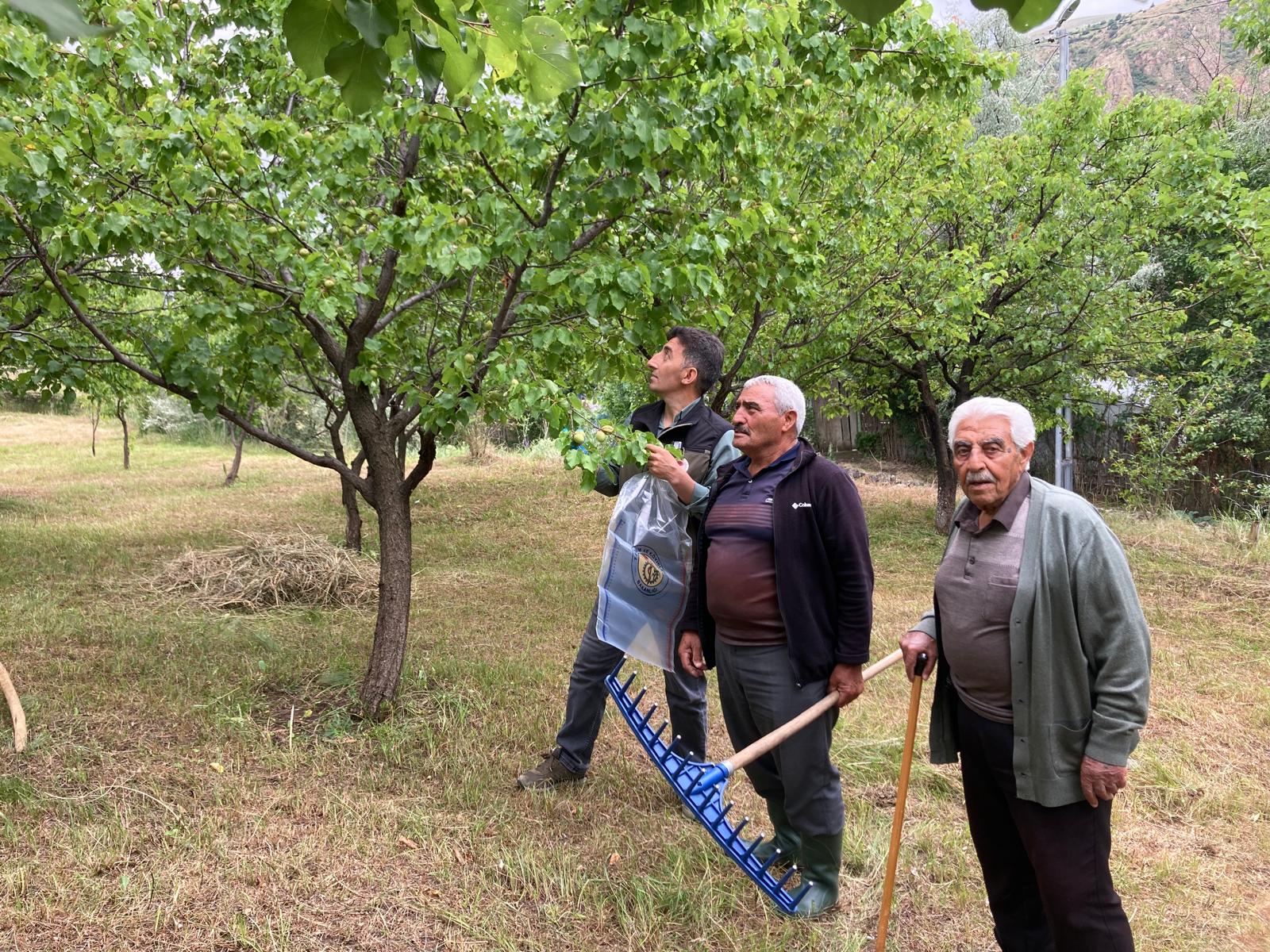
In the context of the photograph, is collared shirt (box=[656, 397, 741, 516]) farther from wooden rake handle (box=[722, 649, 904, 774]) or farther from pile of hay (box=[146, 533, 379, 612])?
pile of hay (box=[146, 533, 379, 612])

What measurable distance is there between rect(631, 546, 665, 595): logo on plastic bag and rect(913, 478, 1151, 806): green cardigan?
1.48 m

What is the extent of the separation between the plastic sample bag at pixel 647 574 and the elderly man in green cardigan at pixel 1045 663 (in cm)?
121

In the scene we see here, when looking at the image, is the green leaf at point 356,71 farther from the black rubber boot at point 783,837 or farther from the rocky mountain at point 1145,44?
the rocky mountain at point 1145,44

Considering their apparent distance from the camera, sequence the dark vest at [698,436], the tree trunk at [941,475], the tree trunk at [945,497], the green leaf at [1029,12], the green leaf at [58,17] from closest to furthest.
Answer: the green leaf at [58,17] < the green leaf at [1029,12] < the dark vest at [698,436] < the tree trunk at [941,475] < the tree trunk at [945,497]

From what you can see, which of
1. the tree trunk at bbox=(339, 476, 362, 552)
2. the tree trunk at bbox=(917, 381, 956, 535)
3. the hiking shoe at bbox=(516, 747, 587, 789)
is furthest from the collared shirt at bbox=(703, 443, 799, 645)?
the tree trunk at bbox=(917, 381, 956, 535)

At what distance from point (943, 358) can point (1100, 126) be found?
10.8ft

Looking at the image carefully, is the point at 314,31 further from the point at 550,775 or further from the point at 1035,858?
the point at 550,775

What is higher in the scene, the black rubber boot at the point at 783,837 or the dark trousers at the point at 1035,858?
the dark trousers at the point at 1035,858

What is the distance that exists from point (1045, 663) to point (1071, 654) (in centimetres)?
7

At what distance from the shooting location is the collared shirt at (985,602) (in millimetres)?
2225

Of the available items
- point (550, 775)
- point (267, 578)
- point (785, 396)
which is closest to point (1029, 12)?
point (785, 396)

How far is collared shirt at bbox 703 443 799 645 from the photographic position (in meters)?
2.83

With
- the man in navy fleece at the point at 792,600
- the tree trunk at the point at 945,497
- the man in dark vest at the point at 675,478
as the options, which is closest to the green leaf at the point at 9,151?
the man in dark vest at the point at 675,478

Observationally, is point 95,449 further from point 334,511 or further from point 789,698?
point 789,698
